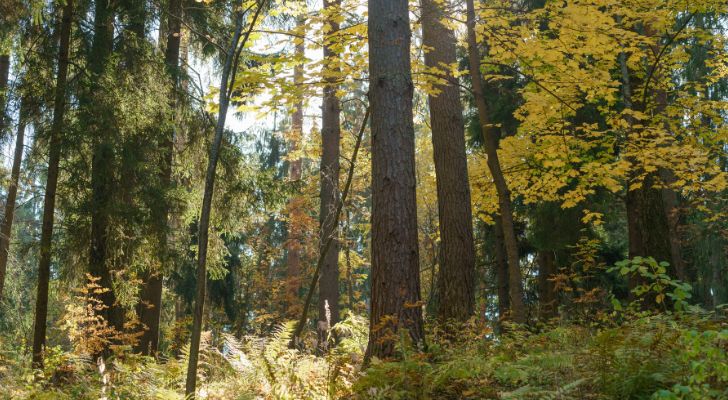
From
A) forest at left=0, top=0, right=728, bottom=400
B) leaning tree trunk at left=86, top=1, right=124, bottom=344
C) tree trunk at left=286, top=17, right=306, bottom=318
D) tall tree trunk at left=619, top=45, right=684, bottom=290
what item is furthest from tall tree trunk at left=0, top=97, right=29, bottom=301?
tall tree trunk at left=619, top=45, right=684, bottom=290

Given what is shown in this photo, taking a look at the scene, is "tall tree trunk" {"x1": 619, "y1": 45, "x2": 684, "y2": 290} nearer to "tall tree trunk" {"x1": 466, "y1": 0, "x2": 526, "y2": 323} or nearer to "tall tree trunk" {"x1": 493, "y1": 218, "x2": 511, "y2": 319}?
"tall tree trunk" {"x1": 466, "y1": 0, "x2": 526, "y2": 323}

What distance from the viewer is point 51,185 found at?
8.76 meters

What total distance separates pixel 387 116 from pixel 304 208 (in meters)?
14.1

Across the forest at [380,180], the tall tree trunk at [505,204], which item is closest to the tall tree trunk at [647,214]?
the forest at [380,180]

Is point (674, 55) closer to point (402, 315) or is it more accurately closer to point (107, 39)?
point (402, 315)

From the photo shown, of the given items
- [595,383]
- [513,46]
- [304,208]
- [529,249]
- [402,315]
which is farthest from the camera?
[304,208]

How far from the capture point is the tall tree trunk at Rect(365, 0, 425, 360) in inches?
196

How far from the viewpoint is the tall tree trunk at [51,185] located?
8398 millimetres

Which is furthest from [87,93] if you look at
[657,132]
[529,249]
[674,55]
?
[529,249]

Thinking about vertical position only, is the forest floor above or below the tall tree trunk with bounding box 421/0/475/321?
below

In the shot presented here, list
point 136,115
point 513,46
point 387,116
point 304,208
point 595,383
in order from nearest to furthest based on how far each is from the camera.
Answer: point 595,383
point 387,116
point 513,46
point 136,115
point 304,208

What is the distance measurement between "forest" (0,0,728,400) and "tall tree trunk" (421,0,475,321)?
31 millimetres

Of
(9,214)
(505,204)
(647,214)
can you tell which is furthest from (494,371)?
(9,214)

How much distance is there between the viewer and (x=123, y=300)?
29.9ft
